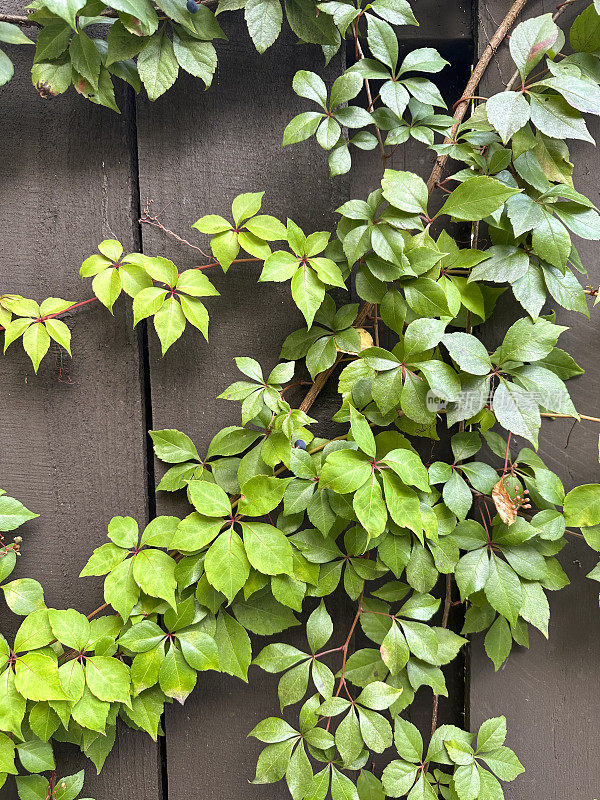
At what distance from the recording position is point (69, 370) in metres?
0.88

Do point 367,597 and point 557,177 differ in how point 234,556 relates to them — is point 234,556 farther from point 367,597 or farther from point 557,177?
point 557,177

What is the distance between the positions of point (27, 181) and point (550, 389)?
80 cm

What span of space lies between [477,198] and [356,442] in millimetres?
340

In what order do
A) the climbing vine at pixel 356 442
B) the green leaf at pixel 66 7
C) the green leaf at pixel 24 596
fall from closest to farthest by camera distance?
the green leaf at pixel 66 7 → the climbing vine at pixel 356 442 → the green leaf at pixel 24 596

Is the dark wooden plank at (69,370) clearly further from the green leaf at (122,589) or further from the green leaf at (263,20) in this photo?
the green leaf at (263,20)

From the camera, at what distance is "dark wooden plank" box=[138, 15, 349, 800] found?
2.76ft

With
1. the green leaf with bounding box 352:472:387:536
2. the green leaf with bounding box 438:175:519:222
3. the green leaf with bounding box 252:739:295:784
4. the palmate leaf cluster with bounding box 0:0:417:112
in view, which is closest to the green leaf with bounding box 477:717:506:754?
the green leaf with bounding box 252:739:295:784

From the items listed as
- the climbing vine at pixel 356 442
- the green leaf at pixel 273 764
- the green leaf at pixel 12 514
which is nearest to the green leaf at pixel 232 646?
the climbing vine at pixel 356 442

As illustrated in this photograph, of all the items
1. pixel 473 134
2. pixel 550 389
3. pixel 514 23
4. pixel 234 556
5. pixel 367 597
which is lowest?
pixel 367 597

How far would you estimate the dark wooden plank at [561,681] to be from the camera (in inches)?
34.6

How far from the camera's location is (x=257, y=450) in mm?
795

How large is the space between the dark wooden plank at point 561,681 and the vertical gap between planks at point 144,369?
20.1 inches

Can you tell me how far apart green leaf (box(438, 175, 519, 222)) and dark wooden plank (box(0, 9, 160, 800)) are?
47cm

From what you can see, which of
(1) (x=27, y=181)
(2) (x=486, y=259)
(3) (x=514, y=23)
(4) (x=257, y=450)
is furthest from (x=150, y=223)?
(3) (x=514, y=23)
